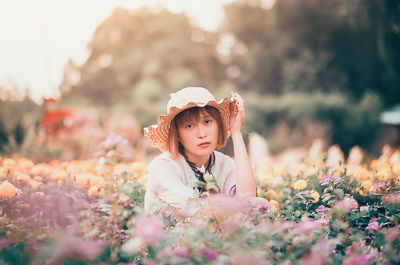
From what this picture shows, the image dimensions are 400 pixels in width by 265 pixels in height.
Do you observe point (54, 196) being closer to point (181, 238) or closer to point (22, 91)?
point (181, 238)

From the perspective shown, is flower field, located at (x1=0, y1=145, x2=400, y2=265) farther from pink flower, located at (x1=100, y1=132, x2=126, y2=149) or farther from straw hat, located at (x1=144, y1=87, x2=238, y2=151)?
straw hat, located at (x1=144, y1=87, x2=238, y2=151)

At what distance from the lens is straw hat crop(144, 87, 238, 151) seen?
7.50 ft

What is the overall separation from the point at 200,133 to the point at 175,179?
329 mm

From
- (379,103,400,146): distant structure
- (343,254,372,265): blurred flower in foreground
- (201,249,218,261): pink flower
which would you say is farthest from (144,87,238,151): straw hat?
(379,103,400,146): distant structure

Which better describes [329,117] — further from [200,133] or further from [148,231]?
[148,231]

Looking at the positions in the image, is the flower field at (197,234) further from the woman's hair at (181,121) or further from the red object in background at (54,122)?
the red object in background at (54,122)

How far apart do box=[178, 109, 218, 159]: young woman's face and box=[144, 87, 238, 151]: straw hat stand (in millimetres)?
88

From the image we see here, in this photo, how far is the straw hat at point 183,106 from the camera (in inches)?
90.0

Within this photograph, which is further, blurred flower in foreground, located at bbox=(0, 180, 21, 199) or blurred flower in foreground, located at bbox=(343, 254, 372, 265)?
blurred flower in foreground, located at bbox=(0, 180, 21, 199)

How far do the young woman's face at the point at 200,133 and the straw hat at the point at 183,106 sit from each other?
9 cm

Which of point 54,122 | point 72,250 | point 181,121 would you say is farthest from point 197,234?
point 54,122

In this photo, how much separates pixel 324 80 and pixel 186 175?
16570 millimetres

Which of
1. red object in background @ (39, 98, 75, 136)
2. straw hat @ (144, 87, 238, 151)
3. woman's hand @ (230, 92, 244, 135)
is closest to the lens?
straw hat @ (144, 87, 238, 151)

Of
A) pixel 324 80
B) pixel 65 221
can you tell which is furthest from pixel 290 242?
pixel 324 80
